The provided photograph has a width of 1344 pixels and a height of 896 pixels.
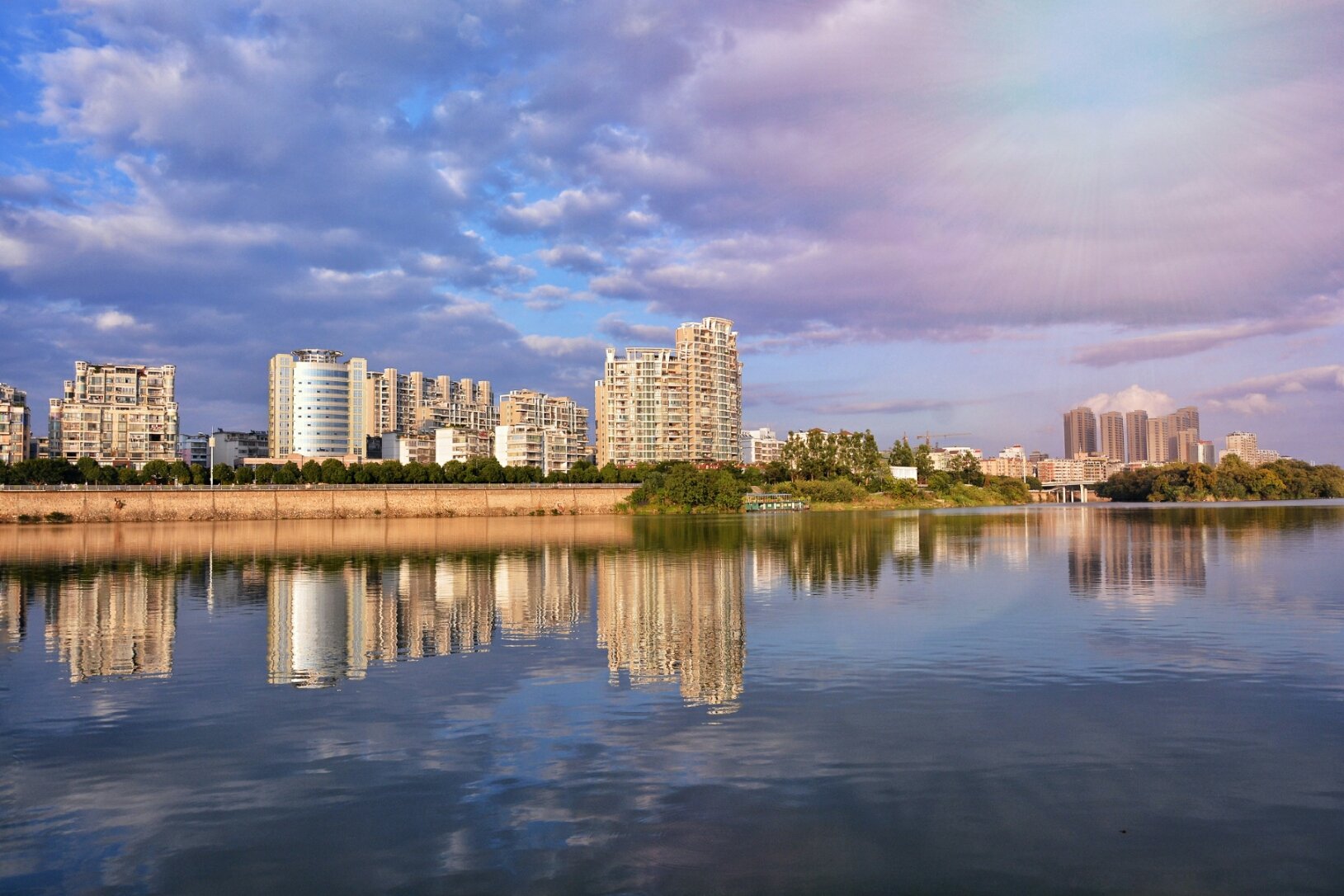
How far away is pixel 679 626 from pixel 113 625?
61.5 ft

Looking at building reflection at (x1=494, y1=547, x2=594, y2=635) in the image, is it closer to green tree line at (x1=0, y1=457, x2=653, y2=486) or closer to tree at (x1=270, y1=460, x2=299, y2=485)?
green tree line at (x1=0, y1=457, x2=653, y2=486)

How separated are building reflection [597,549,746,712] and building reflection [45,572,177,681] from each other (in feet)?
38.6

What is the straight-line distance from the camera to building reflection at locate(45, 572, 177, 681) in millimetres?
23859

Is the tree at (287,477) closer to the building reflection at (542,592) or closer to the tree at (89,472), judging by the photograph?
the tree at (89,472)

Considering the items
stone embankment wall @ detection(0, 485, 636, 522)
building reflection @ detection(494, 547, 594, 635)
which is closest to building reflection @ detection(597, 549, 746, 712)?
building reflection @ detection(494, 547, 594, 635)

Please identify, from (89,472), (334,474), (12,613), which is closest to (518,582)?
(12,613)

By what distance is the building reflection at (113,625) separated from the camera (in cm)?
2386

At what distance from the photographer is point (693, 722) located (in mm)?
17016

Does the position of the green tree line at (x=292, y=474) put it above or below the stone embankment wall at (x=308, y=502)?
above

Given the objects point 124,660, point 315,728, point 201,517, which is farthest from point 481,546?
point 201,517

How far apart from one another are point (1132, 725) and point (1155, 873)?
6.75 meters

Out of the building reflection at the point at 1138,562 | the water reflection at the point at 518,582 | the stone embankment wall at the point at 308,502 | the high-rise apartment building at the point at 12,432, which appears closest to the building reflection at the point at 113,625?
the water reflection at the point at 518,582

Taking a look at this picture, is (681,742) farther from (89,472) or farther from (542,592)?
(89,472)

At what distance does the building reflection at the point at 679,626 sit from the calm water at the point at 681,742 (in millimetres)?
177
